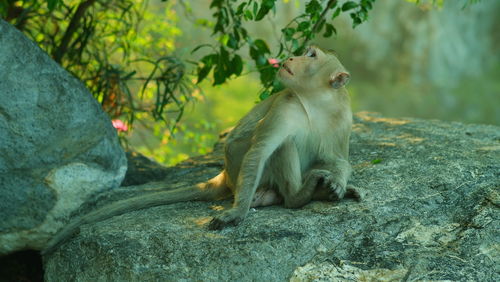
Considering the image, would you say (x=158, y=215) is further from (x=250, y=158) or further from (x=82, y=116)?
(x=82, y=116)

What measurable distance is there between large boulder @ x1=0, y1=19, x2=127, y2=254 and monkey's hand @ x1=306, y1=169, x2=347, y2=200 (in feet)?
4.45

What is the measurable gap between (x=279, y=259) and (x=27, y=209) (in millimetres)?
1584

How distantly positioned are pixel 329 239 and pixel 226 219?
472 mm

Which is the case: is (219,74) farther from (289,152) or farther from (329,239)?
(329,239)

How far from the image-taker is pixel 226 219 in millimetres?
2795

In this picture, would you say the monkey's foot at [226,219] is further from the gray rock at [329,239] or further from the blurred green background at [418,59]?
the blurred green background at [418,59]

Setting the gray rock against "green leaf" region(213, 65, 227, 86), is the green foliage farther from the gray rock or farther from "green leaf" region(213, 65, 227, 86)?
the gray rock

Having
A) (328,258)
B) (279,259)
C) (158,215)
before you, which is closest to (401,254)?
(328,258)

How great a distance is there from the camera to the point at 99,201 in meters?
3.58

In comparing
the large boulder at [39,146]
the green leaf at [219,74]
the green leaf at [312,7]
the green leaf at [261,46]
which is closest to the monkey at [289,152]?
the large boulder at [39,146]

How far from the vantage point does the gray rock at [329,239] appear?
2.54m

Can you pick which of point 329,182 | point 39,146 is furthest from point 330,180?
point 39,146

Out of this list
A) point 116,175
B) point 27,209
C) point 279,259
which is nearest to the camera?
point 279,259

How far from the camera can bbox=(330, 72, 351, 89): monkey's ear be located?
3.18 metres
